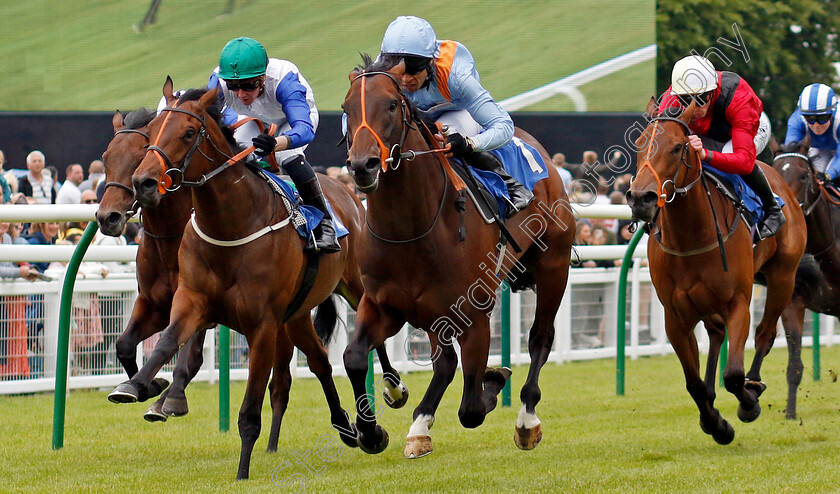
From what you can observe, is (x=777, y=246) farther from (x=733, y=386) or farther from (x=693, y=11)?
(x=693, y=11)

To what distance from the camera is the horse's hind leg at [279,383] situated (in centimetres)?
655

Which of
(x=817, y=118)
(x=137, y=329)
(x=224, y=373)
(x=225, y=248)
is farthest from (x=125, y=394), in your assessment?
(x=817, y=118)

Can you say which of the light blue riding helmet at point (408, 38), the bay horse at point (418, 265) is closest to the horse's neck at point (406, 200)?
the bay horse at point (418, 265)

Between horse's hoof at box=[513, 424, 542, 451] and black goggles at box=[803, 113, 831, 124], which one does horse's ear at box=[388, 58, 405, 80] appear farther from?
black goggles at box=[803, 113, 831, 124]

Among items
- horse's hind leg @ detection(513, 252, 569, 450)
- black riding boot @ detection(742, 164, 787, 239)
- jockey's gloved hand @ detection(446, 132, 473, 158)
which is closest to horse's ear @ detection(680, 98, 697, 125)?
black riding boot @ detection(742, 164, 787, 239)

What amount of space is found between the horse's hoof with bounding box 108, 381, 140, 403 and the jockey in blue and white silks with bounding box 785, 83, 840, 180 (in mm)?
5318

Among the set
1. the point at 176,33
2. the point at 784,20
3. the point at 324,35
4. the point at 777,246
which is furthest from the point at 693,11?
the point at 777,246

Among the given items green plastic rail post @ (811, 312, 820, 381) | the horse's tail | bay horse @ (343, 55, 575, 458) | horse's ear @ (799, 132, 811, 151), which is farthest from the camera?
green plastic rail post @ (811, 312, 820, 381)

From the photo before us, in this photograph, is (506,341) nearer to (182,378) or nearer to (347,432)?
(347,432)

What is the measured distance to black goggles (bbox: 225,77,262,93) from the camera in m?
5.73

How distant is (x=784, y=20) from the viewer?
2545 centimetres

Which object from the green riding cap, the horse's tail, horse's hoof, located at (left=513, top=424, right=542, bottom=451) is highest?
the green riding cap

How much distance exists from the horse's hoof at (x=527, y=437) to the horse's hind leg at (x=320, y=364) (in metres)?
1.03

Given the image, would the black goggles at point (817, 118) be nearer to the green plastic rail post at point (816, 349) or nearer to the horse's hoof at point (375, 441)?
the green plastic rail post at point (816, 349)
